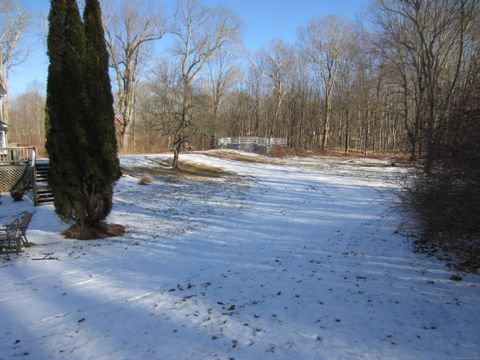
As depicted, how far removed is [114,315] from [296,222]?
6.96m

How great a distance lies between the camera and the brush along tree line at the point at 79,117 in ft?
26.8

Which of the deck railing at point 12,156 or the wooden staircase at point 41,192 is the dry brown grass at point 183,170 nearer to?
the deck railing at point 12,156

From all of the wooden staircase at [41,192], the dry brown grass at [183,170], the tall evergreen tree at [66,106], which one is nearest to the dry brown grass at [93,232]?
the tall evergreen tree at [66,106]

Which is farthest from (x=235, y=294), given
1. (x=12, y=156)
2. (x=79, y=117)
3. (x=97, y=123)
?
(x=12, y=156)

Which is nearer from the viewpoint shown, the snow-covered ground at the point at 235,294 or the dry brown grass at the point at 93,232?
the snow-covered ground at the point at 235,294

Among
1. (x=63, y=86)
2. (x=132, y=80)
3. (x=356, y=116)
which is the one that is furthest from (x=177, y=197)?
(x=356, y=116)

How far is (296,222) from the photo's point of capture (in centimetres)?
1058

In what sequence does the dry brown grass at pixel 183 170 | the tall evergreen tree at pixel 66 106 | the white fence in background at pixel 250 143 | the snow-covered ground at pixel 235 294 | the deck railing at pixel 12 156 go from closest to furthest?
the snow-covered ground at pixel 235 294
the tall evergreen tree at pixel 66 106
the deck railing at pixel 12 156
the dry brown grass at pixel 183 170
the white fence in background at pixel 250 143

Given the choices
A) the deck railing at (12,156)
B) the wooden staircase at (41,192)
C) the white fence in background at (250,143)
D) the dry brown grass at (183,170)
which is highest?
the white fence in background at (250,143)

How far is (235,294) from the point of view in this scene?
536 cm

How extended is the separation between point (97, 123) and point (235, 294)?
582cm

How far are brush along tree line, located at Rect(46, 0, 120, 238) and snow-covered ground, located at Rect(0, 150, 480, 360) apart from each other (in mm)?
1104

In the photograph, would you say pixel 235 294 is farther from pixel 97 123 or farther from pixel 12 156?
pixel 12 156

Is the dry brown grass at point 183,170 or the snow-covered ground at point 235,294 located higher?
the dry brown grass at point 183,170
